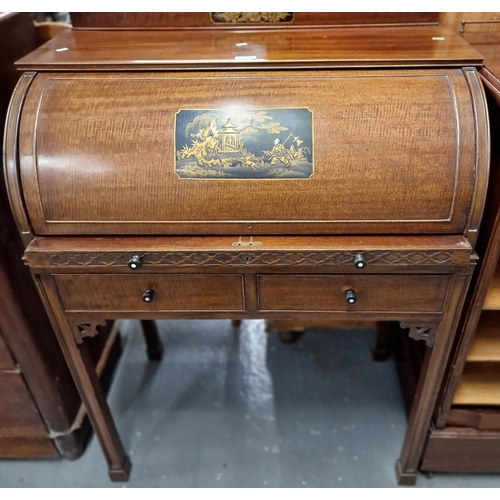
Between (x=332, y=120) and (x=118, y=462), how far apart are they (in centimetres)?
128

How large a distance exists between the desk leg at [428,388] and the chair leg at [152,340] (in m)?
1.03

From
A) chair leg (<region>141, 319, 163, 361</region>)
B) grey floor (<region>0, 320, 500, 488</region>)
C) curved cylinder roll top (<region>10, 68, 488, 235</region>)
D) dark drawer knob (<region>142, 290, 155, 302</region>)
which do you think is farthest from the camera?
chair leg (<region>141, 319, 163, 361</region>)

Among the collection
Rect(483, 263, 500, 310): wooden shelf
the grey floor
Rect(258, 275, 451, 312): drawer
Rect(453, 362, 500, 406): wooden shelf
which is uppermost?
Rect(258, 275, 451, 312): drawer

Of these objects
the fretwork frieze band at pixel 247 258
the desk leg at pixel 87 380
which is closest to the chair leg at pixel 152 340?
the desk leg at pixel 87 380

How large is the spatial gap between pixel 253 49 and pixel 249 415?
1.28 m

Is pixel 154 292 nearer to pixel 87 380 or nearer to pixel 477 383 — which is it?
pixel 87 380

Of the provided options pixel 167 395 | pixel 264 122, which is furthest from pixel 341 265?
pixel 167 395

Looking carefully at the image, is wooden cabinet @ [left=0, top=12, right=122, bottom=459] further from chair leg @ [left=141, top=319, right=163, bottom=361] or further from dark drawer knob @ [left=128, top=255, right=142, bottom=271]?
dark drawer knob @ [left=128, top=255, right=142, bottom=271]

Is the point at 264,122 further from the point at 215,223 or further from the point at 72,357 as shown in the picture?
the point at 72,357

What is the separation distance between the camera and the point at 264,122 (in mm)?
1008

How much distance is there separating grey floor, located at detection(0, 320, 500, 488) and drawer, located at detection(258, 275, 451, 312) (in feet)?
2.47

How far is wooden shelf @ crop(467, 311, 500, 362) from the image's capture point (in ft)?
4.24

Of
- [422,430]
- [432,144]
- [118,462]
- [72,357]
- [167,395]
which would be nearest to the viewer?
[432,144]

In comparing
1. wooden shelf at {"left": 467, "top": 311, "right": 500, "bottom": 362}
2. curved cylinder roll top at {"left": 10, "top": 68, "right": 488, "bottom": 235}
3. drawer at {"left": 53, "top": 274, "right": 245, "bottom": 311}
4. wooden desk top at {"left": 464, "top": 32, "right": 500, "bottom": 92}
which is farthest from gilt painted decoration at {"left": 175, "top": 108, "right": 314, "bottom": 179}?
wooden shelf at {"left": 467, "top": 311, "right": 500, "bottom": 362}
